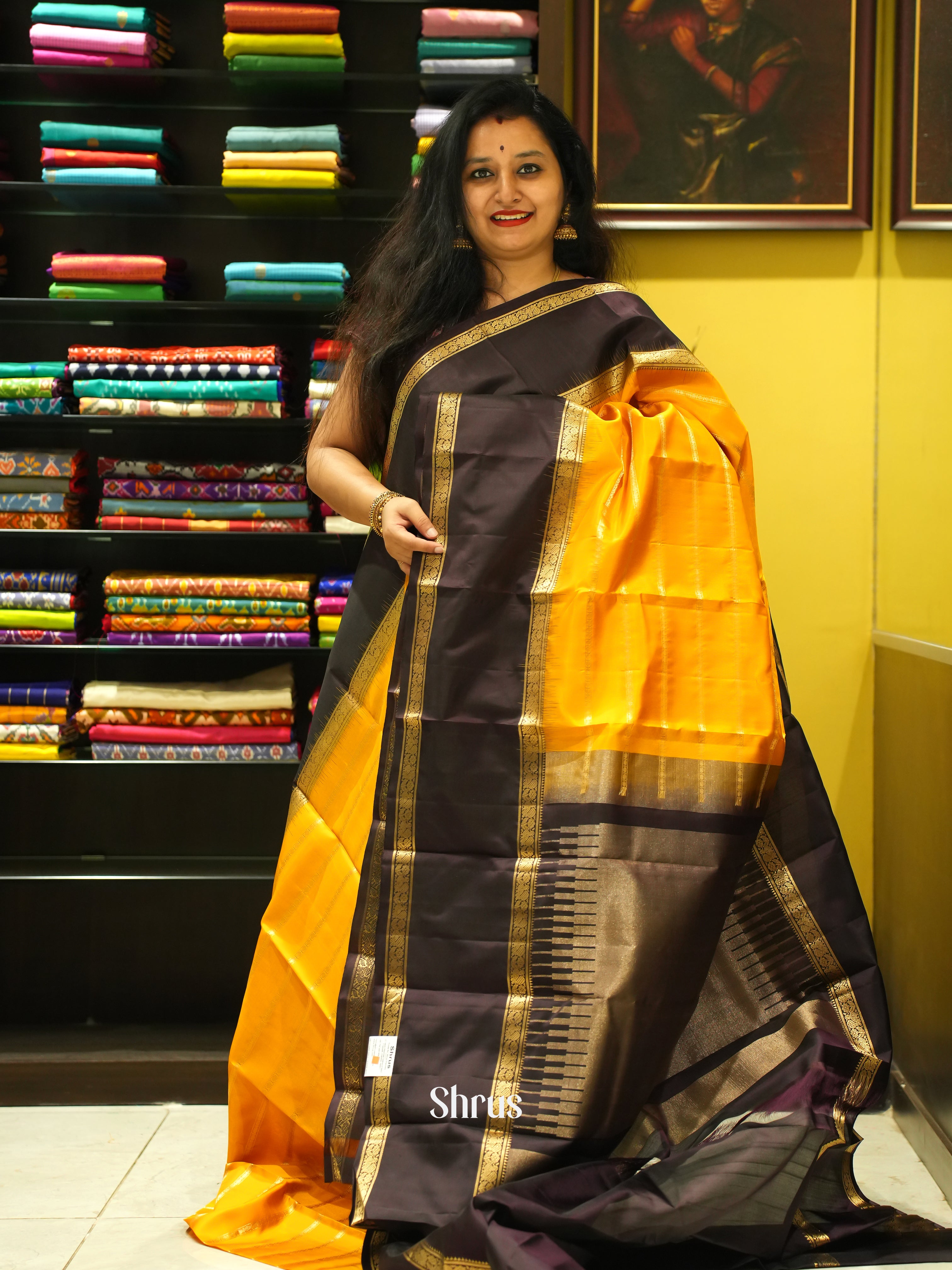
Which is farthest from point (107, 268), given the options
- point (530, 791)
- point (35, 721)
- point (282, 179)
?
point (530, 791)

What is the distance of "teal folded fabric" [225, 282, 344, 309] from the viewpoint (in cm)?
248

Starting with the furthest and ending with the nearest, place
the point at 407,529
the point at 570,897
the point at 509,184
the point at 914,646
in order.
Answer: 1. the point at 914,646
2. the point at 509,184
3. the point at 407,529
4. the point at 570,897

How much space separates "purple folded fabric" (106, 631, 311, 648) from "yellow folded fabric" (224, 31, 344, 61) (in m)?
1.20

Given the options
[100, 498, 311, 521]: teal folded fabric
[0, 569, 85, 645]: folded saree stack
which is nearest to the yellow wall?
[100, 498, 311, 521]: teal folded fabric

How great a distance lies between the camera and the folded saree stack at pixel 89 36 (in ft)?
7.98

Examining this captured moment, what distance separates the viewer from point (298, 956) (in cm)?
187

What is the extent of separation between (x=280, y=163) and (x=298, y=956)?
160cm

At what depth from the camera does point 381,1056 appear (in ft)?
5.51

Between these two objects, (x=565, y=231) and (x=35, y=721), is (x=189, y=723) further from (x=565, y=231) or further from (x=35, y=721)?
(x=565, y=231)

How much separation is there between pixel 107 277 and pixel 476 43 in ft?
2.98

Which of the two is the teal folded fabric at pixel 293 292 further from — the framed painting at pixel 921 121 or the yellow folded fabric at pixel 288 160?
the framed painting at pixel 921 121

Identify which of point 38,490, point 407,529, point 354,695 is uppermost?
point 38,490

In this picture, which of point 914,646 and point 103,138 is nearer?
point 914,646

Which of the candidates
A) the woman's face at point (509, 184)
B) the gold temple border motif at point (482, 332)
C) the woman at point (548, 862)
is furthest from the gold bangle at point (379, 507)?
the woman's face at point (509, 184)
